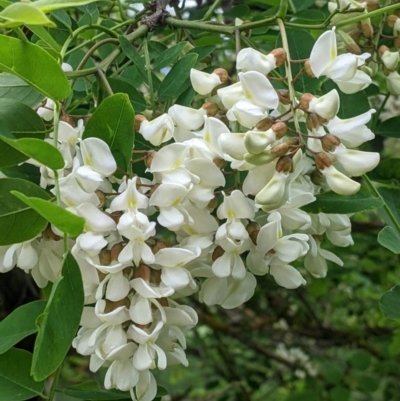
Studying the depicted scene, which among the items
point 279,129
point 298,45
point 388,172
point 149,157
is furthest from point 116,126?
point 388,172

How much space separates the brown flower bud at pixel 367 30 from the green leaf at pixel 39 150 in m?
0.48

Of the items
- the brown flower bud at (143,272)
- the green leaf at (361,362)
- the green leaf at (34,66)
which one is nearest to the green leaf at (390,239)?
the brown flower bud at (143,272)

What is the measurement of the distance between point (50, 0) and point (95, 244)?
20 centimetres

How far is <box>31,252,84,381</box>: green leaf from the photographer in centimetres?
49

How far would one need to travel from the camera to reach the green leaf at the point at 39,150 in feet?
1.61

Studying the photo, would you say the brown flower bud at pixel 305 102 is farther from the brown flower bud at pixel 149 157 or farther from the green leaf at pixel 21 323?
→ the green leaf at pixel 21 323

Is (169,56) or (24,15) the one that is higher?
(24,15)

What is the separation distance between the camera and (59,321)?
1.65ft

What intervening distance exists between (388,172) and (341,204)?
0.21m

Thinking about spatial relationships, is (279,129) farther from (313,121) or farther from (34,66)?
(34,66)

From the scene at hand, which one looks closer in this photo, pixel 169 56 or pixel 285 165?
pixel 285 165

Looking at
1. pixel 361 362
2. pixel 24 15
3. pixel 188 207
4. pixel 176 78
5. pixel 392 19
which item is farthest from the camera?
pixel 361 362

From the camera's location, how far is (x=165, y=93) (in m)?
0.69

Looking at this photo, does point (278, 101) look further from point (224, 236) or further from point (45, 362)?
point (45, 362)
